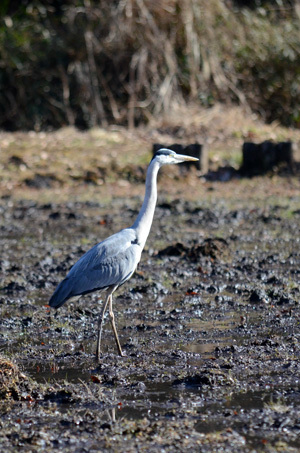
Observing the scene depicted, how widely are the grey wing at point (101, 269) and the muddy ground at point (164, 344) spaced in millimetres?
483

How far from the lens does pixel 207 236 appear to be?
435 inches

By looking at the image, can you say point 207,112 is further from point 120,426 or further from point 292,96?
point 120,426

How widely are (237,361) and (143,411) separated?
109 centimetres

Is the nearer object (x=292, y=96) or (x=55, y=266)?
(x=55, y=266)

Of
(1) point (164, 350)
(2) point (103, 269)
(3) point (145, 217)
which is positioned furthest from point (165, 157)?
(1) point (164, 350)

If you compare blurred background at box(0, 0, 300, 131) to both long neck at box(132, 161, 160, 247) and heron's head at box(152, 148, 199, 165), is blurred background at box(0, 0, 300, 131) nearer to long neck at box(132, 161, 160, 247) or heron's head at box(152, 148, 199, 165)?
heron's head at box(152, 148, 199, 165)

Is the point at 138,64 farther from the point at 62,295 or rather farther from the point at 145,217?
the point at 62,295

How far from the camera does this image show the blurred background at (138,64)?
1853 cm

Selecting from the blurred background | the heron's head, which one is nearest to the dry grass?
the blurred background

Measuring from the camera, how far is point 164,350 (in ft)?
20.0

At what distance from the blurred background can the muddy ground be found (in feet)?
22.9

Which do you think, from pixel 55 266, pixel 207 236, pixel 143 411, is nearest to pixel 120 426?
pixel 143 411

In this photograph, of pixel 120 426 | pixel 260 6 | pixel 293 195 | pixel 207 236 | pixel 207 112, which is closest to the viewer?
pixel 120 426

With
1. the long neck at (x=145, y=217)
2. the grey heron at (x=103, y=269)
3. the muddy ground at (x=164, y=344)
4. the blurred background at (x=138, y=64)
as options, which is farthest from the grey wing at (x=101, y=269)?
the blurred background at (x=138, y=64)
